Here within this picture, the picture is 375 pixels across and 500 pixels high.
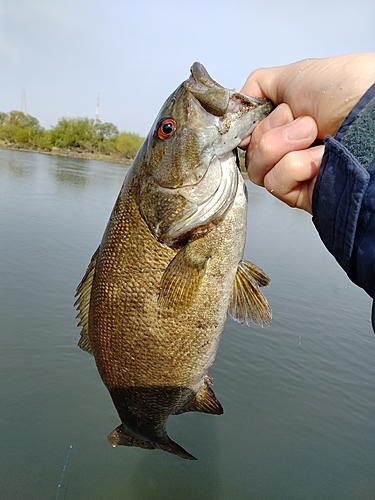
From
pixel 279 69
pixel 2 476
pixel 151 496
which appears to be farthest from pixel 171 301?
pixel 2 476

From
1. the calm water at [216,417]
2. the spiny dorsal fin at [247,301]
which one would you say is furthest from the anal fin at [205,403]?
the calm water at [216,417]

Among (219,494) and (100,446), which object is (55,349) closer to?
(100,446)

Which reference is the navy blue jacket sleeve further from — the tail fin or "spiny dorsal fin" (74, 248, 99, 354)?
the tail fin

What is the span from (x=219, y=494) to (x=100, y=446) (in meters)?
1.37

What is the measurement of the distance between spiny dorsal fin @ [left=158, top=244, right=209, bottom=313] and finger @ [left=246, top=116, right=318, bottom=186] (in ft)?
1.86

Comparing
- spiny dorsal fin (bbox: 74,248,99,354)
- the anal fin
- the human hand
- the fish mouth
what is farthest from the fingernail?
the anal fin

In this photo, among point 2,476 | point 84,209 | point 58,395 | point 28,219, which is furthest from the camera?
point 84,209

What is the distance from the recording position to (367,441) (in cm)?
521

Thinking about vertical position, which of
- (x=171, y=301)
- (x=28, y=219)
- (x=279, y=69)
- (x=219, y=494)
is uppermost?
(x=279, y=69)

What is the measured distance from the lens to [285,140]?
1.86 m

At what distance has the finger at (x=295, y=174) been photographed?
1.89m

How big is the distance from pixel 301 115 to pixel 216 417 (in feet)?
14.0

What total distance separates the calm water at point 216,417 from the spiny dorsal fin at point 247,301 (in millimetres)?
2799

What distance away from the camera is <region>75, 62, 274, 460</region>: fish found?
6.47 feet
